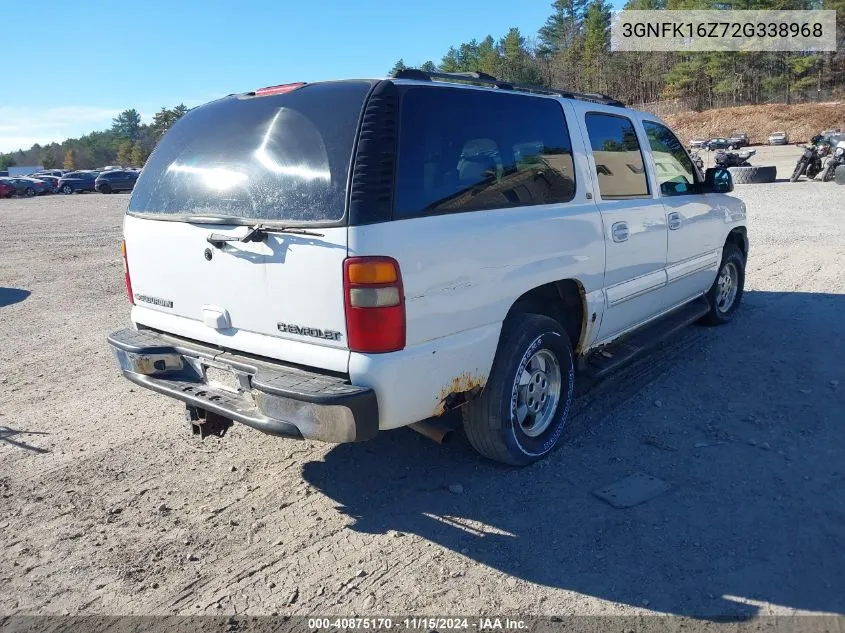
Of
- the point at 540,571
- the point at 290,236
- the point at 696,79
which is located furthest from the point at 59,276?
the point at 696,79

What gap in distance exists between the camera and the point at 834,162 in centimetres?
2036

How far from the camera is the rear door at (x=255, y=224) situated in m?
2.96

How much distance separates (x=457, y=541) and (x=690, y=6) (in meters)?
84.4

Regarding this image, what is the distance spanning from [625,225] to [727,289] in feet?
9.16

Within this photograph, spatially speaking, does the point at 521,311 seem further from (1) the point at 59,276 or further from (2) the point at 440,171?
(1) the point at 59,276

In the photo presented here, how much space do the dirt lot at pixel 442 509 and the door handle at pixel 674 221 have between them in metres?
1.10

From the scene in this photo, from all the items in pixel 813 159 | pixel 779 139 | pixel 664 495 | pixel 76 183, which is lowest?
pixel 664 495

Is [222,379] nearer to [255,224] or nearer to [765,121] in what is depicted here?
[255,224]

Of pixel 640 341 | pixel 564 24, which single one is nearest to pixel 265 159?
pixel 640 341

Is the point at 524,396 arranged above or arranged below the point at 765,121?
below

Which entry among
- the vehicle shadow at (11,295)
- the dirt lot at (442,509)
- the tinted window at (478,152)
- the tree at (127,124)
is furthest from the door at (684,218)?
the tree at (127,124)

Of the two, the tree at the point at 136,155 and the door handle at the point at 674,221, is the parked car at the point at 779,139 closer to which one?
the door handle at the point at 674,221

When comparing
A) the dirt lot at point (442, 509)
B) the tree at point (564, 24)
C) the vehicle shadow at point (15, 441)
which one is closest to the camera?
the dirt lot at point (442, 509)

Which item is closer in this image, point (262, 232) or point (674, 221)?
point (262, 232)
